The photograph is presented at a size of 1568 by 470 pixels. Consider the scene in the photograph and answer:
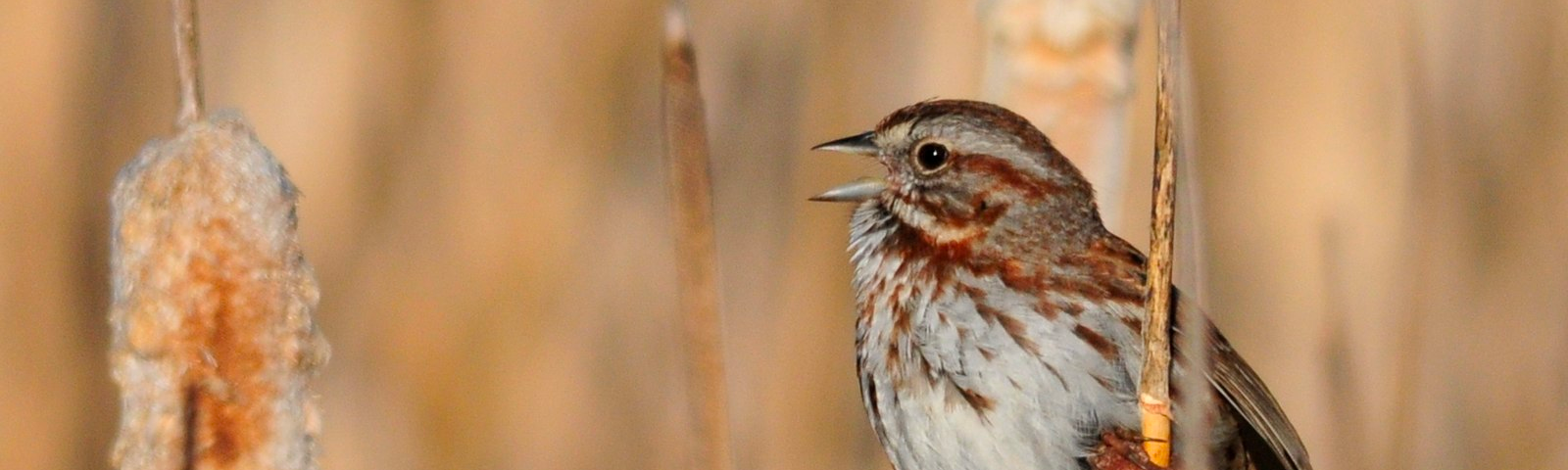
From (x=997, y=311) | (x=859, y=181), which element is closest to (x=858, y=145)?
(x=859, y=181)

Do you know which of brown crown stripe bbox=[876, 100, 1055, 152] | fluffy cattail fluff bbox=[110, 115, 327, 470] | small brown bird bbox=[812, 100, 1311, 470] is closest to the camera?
fluffy cattail fluff bbox=[110, 115, 327, 470]

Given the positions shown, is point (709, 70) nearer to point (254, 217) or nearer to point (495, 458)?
point (495, 458)

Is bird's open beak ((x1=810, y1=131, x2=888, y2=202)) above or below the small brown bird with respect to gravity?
above

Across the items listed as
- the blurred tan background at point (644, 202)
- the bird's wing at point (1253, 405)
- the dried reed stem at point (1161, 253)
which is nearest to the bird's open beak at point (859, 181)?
the bird's wing at point (1253, 405)

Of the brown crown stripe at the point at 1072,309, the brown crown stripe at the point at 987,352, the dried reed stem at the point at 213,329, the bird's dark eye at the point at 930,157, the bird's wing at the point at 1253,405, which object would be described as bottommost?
the bird's wing at the point at 1253,405

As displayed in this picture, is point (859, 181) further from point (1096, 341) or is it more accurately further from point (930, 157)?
point (1096, 341)

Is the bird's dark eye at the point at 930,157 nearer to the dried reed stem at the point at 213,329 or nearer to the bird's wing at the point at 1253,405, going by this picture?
the bird's wing at the point at 1253,405

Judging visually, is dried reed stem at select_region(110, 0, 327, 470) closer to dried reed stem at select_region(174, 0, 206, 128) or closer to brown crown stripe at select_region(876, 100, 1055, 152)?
dried reed stem at select_region(174, 0, 206, 128)

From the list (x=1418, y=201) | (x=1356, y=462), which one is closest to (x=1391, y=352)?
(x=1418, y=201)

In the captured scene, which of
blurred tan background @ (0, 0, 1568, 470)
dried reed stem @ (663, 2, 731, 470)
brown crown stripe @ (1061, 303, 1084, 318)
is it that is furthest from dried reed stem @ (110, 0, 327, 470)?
blurred tan background @ (0, 0, 1568, 470)
